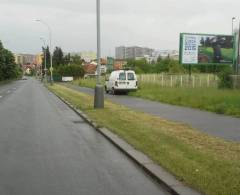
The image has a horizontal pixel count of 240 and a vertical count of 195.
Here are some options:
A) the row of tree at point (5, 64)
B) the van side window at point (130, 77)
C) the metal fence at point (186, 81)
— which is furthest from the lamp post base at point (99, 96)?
the row of tree at point (5, 64)

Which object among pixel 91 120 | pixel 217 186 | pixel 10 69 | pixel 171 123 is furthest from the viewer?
pixel 10 69

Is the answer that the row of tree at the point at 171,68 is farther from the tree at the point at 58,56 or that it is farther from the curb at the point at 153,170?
the curb at the point at 153,170

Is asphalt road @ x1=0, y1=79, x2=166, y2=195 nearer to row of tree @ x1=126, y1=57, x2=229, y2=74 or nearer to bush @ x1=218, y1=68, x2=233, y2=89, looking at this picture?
bush @ x1=218, y1=68, x2=233, y2=89

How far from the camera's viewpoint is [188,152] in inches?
412

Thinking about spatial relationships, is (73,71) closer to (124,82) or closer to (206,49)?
(206,49)

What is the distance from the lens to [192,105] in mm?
24484

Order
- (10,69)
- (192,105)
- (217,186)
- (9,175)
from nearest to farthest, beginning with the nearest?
(217,186) → (9,175) → (192,105) → (10,69)

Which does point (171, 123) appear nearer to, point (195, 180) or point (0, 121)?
point (0, 121)

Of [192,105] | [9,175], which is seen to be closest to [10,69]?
[192,105]

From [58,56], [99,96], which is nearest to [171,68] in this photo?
[99,96]

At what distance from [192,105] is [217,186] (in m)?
17.3

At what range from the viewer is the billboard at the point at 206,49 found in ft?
156

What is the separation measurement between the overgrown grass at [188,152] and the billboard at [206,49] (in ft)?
102

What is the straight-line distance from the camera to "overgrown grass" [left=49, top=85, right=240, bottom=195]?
Result: 7.73 metres
